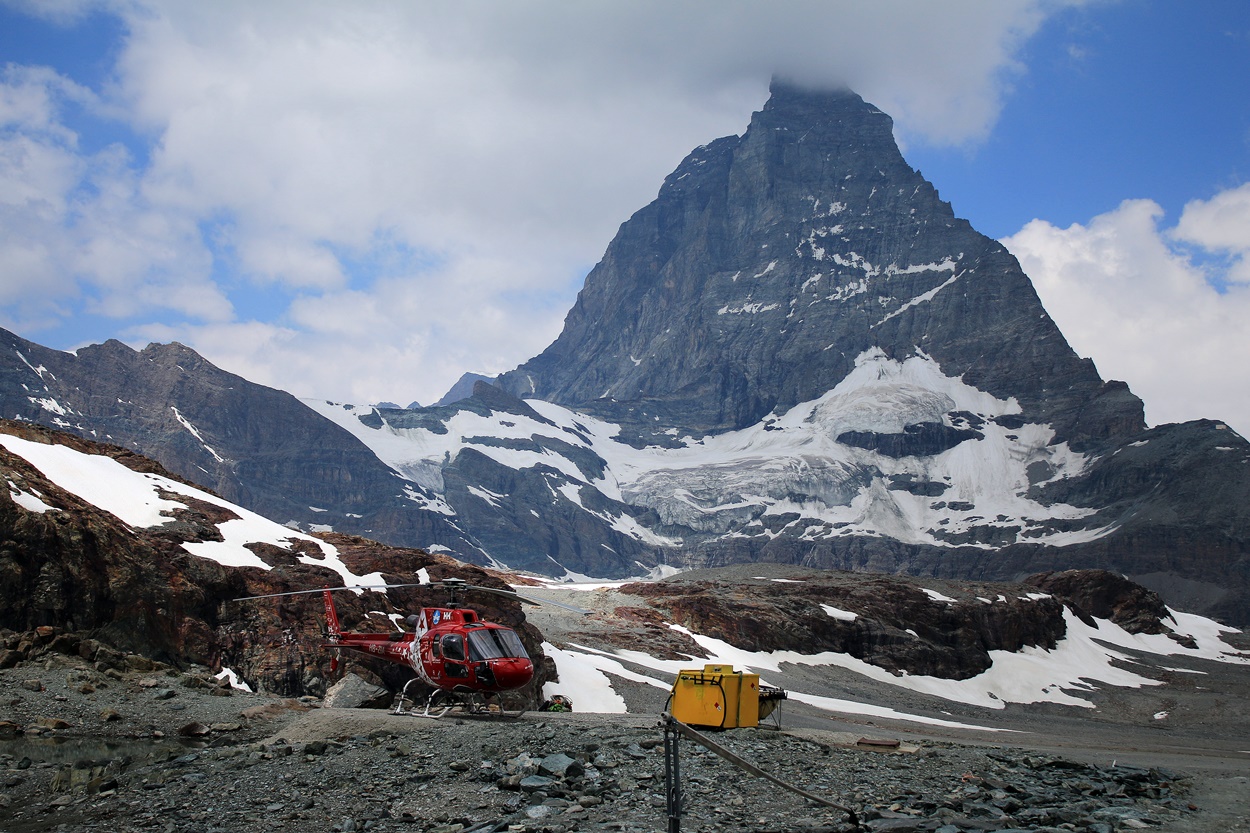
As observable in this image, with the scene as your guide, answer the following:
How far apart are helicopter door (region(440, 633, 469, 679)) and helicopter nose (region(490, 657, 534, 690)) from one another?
0.83m

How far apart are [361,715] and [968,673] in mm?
81662

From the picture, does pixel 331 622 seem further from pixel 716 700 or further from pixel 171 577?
pixel 716 700

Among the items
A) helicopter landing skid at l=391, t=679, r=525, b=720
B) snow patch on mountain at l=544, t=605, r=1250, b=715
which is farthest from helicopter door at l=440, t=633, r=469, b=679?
snow patch on mountain at l=544, t=605, r=1250, b=715

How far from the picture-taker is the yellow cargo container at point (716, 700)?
76.5 feet

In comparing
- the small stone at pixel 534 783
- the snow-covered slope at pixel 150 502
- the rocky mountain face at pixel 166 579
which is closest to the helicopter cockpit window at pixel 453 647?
Answer: the rocky mountain face at pixel 166 579

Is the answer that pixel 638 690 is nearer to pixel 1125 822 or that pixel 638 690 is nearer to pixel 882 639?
pixel 1125 822

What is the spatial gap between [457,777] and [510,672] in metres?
8.09

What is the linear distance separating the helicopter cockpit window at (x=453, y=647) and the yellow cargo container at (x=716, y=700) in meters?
5.77

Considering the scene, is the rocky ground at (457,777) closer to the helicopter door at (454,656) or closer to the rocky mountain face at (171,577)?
the helicopter door at (454,656)

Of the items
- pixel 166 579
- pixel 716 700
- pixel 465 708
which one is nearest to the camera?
pixel 716 700

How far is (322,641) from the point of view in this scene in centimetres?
3262

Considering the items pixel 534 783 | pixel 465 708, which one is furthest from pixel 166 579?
pixel 534 783

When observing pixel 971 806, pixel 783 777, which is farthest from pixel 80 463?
pixel 971 806

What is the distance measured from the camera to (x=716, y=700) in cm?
2336
